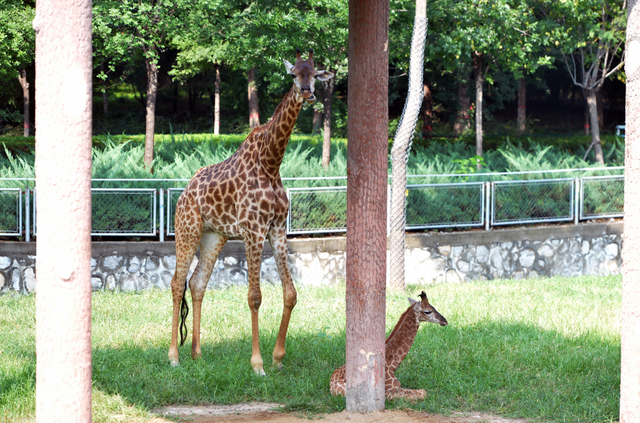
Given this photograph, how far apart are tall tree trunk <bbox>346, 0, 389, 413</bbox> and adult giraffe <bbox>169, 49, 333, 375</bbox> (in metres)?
0.64

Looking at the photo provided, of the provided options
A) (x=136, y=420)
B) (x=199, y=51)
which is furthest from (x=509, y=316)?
(x=199, y=51)

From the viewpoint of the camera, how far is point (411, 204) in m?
11.6

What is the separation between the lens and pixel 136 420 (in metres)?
5.04

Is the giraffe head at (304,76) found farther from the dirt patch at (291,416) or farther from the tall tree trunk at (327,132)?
the tall tree trunk at (327,132)

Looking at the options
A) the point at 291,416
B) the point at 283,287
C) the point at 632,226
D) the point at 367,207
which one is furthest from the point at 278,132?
the point at 632,226

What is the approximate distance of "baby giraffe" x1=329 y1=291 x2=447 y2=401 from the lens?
5.57m

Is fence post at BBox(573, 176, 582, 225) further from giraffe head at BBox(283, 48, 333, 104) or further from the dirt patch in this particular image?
giraffe head at BBox(283, 48, 333, 104)

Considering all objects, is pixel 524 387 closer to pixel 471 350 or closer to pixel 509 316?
pixel 471 350

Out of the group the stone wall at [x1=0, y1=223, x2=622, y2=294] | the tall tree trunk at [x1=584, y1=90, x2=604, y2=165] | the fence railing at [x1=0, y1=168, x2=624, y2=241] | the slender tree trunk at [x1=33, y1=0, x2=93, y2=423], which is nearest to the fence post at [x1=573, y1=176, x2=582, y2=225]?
the fence railing at [x1=0, y1=168, x2=624, y2=241]

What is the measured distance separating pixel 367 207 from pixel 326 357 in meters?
2.05

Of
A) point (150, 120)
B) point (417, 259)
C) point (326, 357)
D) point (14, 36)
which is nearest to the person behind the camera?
point (326, 357)

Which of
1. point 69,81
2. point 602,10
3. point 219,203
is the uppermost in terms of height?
point 602,10

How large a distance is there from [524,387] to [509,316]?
8.81 ft

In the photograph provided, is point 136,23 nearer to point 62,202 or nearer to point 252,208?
point 252,208
